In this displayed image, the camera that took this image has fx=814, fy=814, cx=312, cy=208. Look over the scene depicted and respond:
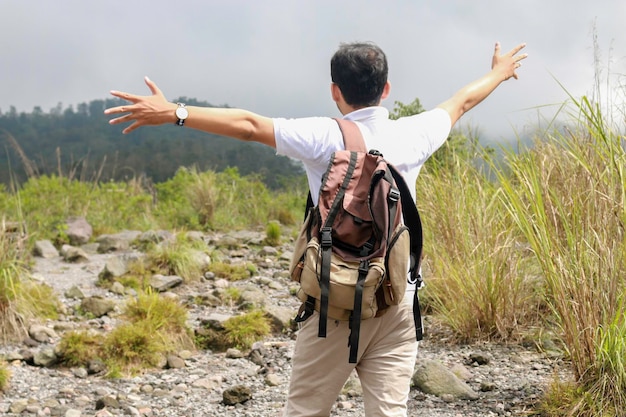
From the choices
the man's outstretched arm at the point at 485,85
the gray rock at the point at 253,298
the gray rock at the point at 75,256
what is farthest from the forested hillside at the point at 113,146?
the man's outstretched arm at the point at 485,85

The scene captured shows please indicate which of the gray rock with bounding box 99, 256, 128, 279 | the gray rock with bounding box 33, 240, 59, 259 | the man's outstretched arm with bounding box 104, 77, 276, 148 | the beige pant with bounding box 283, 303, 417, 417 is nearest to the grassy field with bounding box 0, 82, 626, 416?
the gray rock with bounding box 99, 256, 128, 279

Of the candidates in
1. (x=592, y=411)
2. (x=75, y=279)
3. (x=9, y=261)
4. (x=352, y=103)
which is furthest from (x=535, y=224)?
(x=75, y=279)

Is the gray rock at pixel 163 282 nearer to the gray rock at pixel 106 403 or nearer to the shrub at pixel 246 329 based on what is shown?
the shrub at pixel 246 329

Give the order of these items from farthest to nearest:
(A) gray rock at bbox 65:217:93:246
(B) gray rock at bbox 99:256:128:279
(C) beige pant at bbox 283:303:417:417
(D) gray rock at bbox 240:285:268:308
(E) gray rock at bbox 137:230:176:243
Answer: (A) gray rock at bbox 65:217:93:246 → (E) gray rock at bbox 137:230:176:243 → (B) gray rock at bbox 99:256:128:279 → (D) gray rock at bbox 240:285:268:308 → (C) beige pant at bbox 283:303:417:417

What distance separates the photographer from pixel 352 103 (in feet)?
8.45

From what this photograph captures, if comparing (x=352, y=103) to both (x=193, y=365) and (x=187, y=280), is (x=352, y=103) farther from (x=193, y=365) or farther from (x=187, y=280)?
(x=187, y=280)

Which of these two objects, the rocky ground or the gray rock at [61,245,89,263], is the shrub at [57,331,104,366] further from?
the gray rock at [61,245,89,263]

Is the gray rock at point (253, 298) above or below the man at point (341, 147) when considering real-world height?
below

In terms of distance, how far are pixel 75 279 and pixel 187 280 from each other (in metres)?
1.18

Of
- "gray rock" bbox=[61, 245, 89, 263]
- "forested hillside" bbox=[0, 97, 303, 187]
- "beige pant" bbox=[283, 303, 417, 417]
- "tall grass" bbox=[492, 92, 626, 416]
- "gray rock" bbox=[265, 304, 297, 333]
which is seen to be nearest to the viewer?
"beige pant" bbox=[283, 303, 417, 417]

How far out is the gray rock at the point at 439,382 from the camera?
14.5 feet

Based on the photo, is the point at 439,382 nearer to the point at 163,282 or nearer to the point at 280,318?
the point at 280,318

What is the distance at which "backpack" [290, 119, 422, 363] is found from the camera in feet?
7.78

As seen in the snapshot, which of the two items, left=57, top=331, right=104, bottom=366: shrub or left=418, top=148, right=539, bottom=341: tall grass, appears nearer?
left=418, top=148, right=539, bottom=341: tall grass
